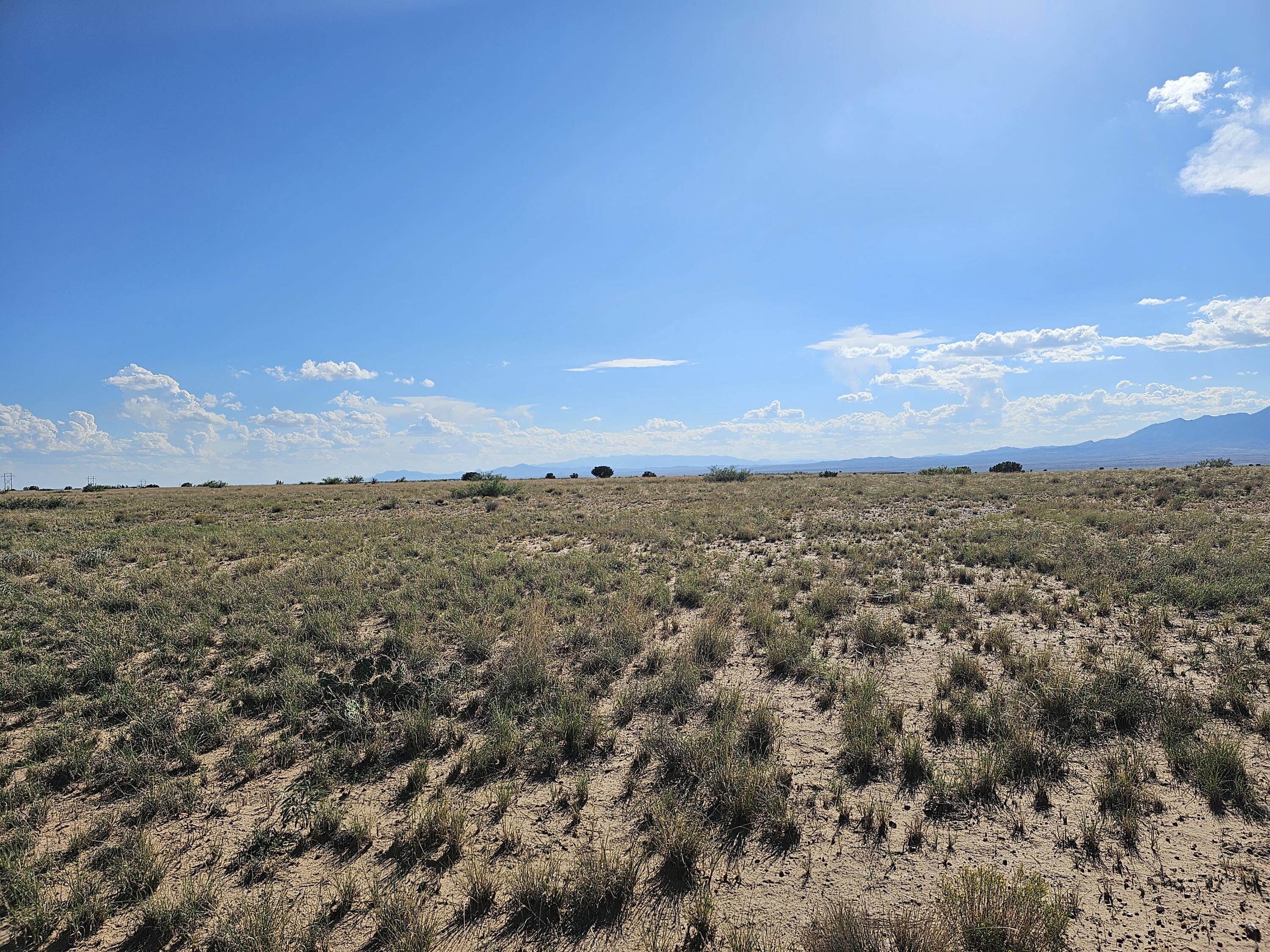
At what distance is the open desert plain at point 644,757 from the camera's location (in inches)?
147

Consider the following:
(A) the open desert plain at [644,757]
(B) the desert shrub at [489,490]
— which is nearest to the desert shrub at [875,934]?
(A) the open desert plain at [644,757]

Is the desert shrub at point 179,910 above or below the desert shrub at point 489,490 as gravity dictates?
below

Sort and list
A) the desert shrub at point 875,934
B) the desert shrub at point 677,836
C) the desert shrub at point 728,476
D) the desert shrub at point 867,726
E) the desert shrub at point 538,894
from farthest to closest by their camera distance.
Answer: the desert shrub at point 728,476
the desert shrub at point 867,726
the desert shrub at point 677,836
the desert shrub at point 538,894
the desert shrub at point 875,934

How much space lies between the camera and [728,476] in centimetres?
4122

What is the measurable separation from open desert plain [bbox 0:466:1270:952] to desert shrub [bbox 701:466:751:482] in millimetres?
27610

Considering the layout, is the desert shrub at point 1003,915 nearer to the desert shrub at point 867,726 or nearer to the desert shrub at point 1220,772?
the desert shrub at point 867,726

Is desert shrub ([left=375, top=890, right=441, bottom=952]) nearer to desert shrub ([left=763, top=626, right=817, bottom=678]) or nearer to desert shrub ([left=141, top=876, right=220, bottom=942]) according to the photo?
desert shrub ([left=141, top=876, right=220, bottom=942])

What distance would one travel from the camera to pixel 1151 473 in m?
28.2

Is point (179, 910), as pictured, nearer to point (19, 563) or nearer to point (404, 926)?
point (404, 926)

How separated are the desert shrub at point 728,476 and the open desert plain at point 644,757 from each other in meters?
27.6

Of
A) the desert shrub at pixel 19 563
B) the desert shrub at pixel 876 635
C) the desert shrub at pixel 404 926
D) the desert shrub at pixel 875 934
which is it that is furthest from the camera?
the desert shrub at pixel 19 563

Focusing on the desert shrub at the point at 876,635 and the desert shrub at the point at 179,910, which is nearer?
the desert shrub at the point at 179,910

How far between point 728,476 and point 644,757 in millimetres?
36473

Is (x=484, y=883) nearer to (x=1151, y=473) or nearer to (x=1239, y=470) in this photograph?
(x=1151, y=473)
